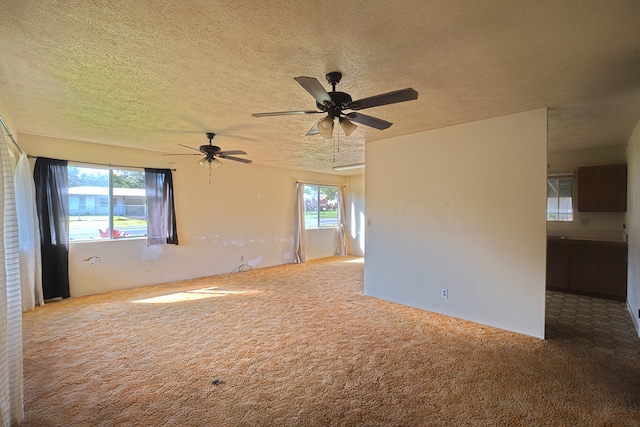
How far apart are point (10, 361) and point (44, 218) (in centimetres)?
335

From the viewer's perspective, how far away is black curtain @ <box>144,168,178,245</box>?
17.3 ft

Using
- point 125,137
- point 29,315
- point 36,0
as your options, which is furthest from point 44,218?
point 36,0

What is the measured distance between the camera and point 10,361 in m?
1.81

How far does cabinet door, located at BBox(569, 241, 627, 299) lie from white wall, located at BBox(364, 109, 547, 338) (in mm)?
2382

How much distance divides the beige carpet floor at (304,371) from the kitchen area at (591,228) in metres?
2.40

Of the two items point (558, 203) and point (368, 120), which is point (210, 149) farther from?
point (558, 203)

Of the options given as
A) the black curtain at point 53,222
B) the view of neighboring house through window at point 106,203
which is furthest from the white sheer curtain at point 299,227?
the black curtain at point 53,222

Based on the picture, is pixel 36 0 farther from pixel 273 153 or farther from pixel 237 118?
pixel 273 153

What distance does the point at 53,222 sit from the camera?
436 cm

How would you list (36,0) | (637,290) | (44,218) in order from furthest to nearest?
(44,218) → (637,290) → (36,0)

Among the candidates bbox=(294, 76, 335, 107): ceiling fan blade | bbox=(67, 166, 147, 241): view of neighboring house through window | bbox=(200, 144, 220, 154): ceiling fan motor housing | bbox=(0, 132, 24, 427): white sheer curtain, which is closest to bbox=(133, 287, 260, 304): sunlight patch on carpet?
bbox=(67, 166, 147, 241): view of neighboring house through window

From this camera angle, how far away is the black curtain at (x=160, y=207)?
527 cm

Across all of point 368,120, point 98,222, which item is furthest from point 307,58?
point 98,222

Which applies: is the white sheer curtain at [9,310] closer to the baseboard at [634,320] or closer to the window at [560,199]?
the baseboard at [634,320]
